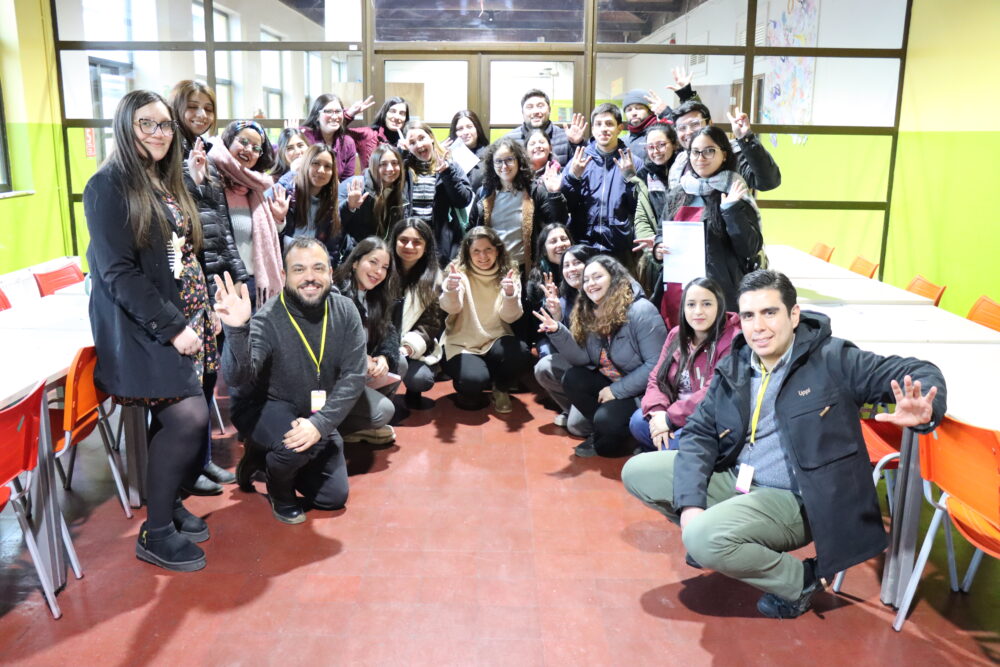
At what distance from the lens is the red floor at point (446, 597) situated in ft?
8.51

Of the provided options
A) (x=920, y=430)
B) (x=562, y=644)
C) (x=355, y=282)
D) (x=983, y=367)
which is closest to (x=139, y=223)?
(x=355, y=282)

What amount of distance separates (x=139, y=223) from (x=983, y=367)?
10.2 feet

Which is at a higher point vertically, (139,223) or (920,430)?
(139,223)

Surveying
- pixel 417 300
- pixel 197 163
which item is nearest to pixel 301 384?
pixel 197 163

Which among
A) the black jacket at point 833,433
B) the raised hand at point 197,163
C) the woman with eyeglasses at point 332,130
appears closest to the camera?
the black jacket at point 833,433

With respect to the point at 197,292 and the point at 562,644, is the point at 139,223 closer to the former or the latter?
the point at 197,292

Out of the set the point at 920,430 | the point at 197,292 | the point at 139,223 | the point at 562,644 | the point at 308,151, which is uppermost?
the point at 308,151

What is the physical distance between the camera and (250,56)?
23.6 ft

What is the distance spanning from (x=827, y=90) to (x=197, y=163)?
5785mm

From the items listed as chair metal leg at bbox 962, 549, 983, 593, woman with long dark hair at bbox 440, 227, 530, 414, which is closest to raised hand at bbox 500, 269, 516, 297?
woman with long dark hair at bbox 440, 227, 530, 414

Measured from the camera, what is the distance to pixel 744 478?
2.76 meters

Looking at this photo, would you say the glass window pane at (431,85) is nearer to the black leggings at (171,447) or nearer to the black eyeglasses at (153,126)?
the black eyeglasses at (153,126)

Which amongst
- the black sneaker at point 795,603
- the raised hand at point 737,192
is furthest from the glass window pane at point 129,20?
the black sneaker at point 795,603

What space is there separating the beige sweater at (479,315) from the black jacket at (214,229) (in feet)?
4.20
